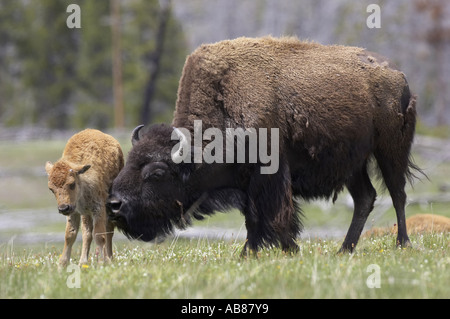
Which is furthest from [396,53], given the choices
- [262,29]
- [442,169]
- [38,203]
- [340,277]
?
[340,277]

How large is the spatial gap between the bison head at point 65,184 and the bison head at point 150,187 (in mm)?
381

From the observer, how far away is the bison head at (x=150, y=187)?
798 cm

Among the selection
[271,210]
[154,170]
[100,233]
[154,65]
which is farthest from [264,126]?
[154,65]

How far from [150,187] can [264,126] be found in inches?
56.7

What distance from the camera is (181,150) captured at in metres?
8.17

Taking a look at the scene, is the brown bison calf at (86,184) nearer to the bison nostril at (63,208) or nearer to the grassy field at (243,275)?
the bison nostril at (63,208)

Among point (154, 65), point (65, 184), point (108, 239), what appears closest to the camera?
point (65, 184)

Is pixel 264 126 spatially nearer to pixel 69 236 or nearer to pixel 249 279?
pixel 69 236

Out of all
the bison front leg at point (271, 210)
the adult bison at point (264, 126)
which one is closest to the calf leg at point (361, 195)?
the adult bison at point (264, 126)

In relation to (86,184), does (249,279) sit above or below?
below

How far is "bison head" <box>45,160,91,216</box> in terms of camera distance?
307 inches

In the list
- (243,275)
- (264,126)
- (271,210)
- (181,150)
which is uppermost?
(264,126)
